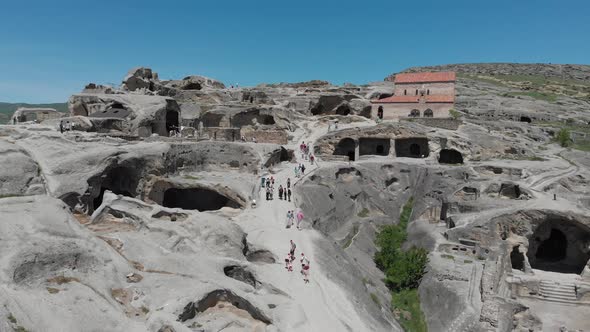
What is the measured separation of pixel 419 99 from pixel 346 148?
33.2ft

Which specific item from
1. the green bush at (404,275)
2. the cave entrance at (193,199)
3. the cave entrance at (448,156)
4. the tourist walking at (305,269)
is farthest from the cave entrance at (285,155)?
the tourist walking at (305,269)

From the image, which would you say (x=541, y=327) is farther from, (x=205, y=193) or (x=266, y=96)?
(x=266, y=96)

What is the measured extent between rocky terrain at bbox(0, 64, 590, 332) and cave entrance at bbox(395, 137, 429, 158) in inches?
5.1

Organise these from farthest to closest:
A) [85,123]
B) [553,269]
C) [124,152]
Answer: [85,123], [553,269], [124,152]

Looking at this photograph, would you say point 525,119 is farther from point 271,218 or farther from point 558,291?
point 271,218

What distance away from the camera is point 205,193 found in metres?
28.1

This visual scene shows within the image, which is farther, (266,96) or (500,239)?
(266,96)

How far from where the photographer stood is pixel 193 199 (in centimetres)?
2836

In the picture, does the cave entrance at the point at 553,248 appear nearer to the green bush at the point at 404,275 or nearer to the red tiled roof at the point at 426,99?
the green bush at the point at 404,275

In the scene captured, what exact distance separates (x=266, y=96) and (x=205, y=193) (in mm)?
24086

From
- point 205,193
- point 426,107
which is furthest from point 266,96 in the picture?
point 205,193

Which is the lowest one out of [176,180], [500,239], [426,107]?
[500,239]

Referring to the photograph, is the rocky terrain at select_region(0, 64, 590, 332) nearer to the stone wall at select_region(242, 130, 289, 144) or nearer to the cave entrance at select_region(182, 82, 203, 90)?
the stone wall at select_region(242, 130, 289, 144)

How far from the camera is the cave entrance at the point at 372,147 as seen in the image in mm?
40125
